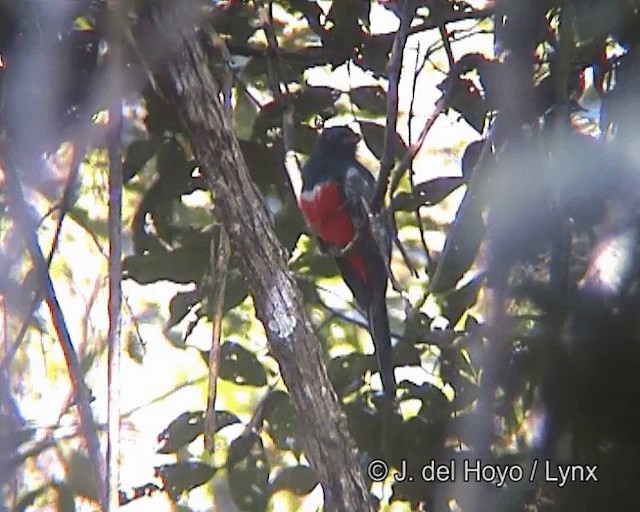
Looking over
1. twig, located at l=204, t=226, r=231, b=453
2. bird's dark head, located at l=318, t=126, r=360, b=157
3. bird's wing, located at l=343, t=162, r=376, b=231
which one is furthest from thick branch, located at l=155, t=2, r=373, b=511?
bird's wing, located at l=343, t=162, r=376, b=231

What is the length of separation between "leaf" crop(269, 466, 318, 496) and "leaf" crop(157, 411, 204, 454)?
4.2 inches

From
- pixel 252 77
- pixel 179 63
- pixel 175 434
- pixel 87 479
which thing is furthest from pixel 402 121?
pixel 87 479

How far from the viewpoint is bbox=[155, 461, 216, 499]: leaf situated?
1304mm

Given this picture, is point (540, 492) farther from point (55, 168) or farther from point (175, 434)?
point (55, 168)

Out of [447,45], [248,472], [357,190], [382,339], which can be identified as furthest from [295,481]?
[357,190]

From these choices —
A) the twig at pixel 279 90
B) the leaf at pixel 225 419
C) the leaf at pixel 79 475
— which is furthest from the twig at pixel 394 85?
the leaf at pixel 79 475

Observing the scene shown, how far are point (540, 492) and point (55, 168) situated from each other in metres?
0.61

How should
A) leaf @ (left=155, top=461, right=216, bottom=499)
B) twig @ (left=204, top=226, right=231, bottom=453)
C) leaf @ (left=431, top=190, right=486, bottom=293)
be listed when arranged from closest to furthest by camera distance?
twig @ (left=204, top=226, right=231, bottom=453), leaf @ (left=431, top=190, right=486, bottom=293), leaf @ (left=155, top=461, right=216, bottom=499)

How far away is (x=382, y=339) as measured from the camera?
139 centimetres

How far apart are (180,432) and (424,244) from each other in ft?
1.17

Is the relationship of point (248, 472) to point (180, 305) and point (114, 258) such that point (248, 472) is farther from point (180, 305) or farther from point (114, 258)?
point (114, 258)

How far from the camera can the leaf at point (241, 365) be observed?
1339mm

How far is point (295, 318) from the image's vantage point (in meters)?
1.09

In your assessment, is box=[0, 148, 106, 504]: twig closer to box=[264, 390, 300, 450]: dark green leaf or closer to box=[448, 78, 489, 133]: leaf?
box=[264, 390, 300, 450]: dark green leaf
